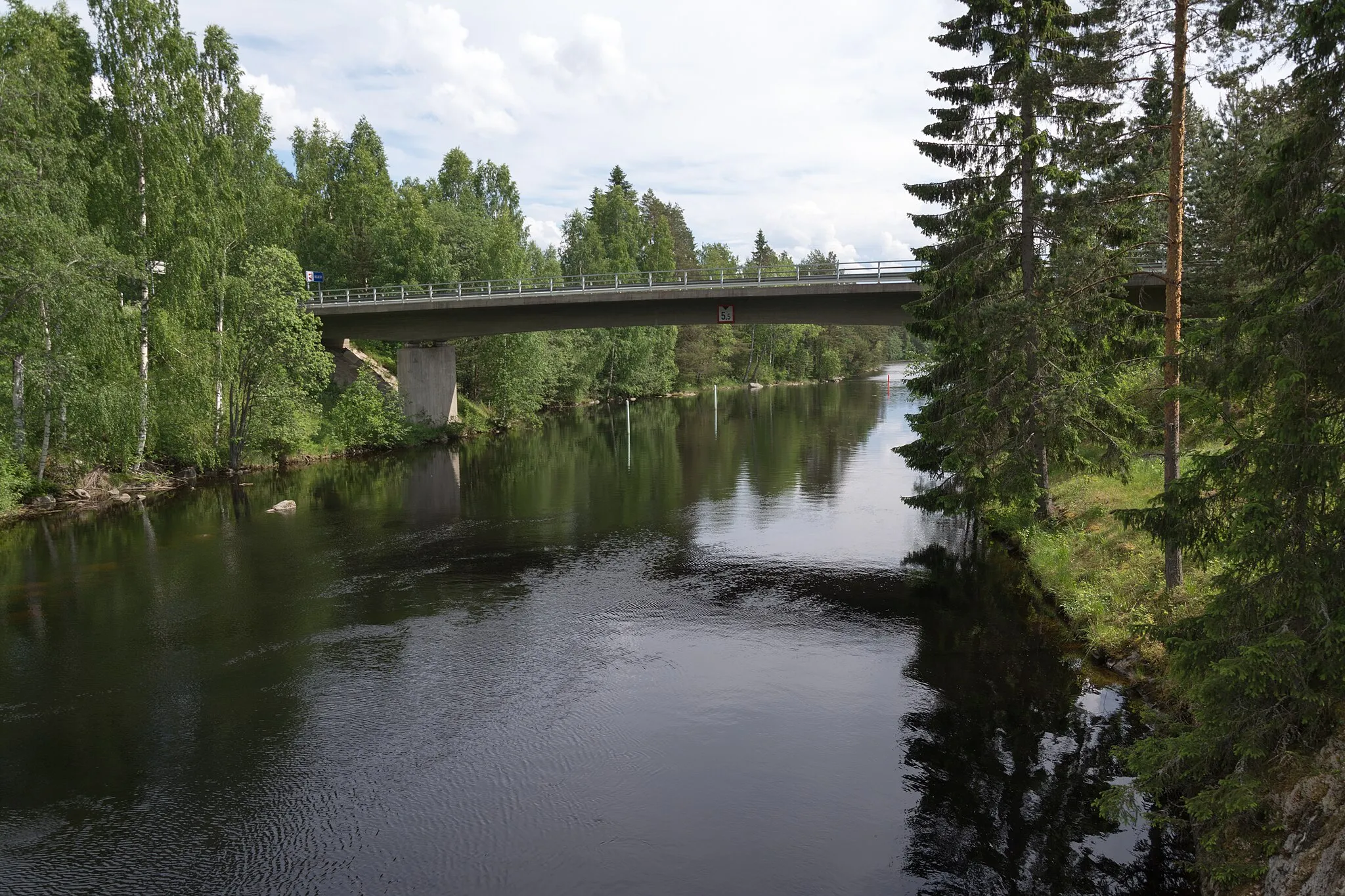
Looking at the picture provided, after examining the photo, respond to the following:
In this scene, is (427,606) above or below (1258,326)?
below

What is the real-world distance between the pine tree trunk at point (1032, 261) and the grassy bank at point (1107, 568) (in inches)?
57.4

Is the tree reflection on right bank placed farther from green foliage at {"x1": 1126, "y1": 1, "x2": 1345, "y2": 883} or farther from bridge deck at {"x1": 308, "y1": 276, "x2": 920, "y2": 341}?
bridge deck at {"x1": 308, "y1": 276, "x2": 920, "y2": 341}

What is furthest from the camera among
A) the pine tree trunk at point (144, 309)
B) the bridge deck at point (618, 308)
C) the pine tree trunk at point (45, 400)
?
the bridge deck at point (618, 308)

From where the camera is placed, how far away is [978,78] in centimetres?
2116

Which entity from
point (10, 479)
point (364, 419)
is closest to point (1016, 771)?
point (10, 479)

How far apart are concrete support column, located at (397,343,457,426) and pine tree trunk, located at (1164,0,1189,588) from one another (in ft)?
147

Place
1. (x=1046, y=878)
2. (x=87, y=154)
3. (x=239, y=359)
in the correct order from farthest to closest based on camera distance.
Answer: (x=239, y=359) < (x=87, y=154) < (x=1046, y=878)

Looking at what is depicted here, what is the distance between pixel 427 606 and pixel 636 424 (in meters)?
42.4

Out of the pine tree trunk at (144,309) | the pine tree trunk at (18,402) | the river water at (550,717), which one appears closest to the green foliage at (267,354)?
the pine tree trunk at (144,309)

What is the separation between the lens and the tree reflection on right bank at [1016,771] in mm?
10414

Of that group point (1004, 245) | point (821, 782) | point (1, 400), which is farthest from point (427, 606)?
point (1, 400)

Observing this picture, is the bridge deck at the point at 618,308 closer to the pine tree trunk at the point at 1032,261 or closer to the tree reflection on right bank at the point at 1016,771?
the pine tree trunk at the point at 1032,261

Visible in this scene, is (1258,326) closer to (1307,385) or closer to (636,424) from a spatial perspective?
(1307,385)

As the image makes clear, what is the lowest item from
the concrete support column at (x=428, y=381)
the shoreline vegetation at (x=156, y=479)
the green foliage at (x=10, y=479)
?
the shoreline vegetation at (x=156, y=479)
